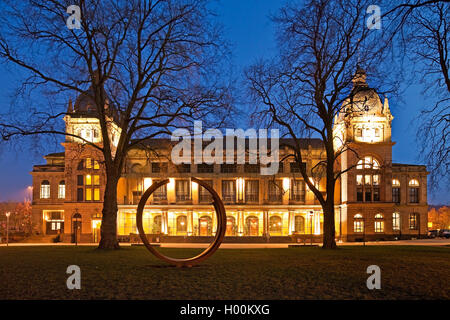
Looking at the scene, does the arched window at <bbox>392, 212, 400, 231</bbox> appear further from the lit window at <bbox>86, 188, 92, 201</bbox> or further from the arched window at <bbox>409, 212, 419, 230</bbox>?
the lit window at <bbox>86, 188, 92, 201</bbox>

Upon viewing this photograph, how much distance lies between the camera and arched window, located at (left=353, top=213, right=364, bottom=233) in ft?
194

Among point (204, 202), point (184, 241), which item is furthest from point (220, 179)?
point (184, 241)

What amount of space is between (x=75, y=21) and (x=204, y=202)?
44781 millimetres

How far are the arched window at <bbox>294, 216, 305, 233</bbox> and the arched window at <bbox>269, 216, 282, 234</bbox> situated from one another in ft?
7.77

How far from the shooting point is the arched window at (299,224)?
2589 inches

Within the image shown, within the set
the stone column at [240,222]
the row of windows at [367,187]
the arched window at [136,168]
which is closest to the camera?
the row of windows at [367,187]

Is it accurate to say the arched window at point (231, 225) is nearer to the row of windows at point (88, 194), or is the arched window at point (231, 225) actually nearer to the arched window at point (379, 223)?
the row of windows at point (88, 194)

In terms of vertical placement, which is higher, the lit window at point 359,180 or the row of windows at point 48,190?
the lit window at point 359,180

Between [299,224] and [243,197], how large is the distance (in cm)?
945

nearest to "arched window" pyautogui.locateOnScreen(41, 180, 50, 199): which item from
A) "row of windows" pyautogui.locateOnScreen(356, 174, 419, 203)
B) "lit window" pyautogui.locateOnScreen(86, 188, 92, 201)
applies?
"lit window" pyautogui.locateOnScreen(86, 188, 92, 201)

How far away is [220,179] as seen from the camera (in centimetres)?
6450

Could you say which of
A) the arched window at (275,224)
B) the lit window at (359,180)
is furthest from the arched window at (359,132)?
the arched window at (275,224)

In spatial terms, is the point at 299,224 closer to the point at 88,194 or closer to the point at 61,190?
the point at 88,194

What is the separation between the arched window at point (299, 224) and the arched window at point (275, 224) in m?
2.37
